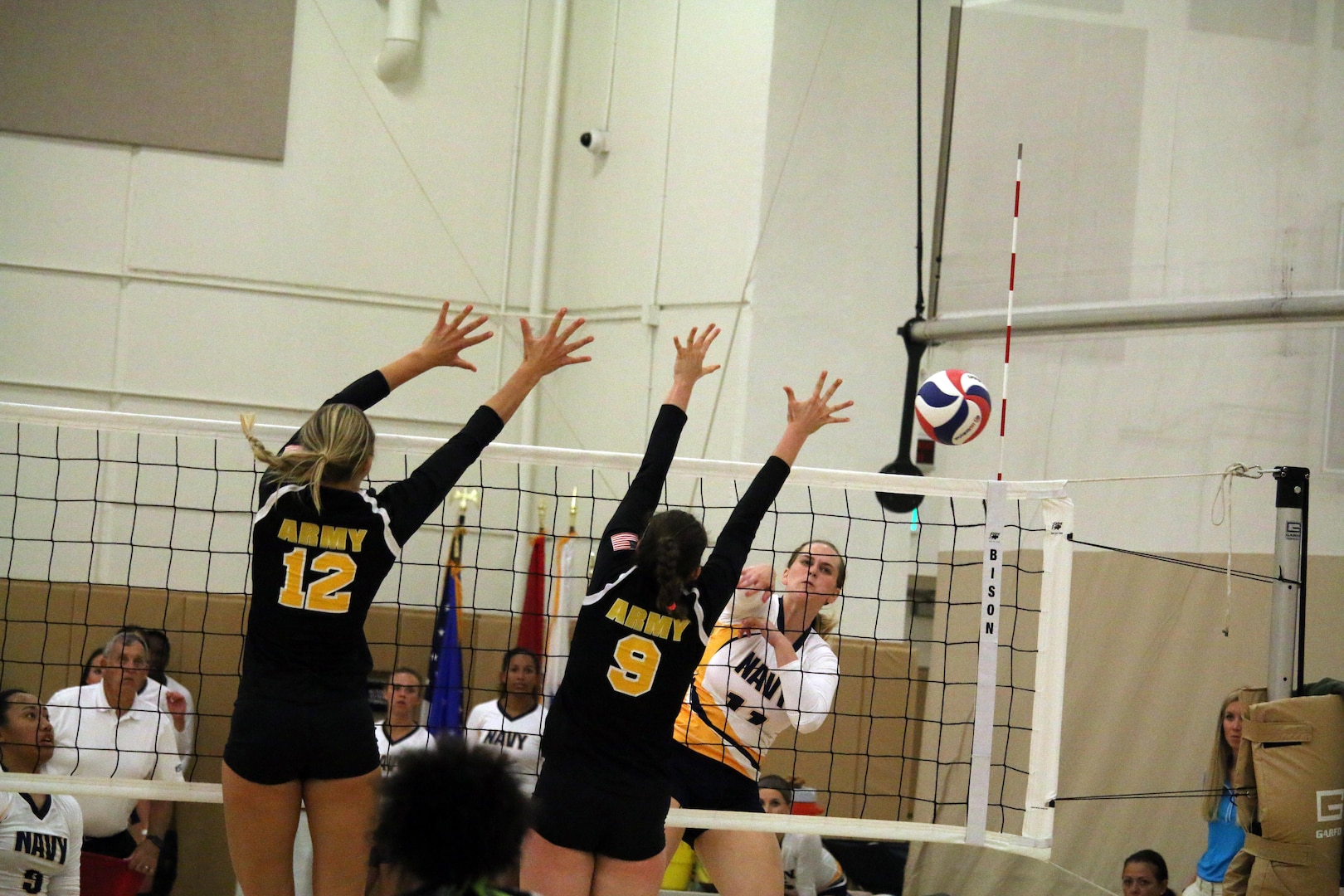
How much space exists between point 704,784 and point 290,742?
167 centimetres

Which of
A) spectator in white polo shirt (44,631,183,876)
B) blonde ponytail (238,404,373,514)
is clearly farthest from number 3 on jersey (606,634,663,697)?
spectator in white polo shirt (44,631,183,876)

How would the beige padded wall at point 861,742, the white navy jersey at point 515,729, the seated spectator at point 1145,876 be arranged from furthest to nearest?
the beige padded wall at point 861,742
the white navy jersey at point 515,729
the seated spectator at point 1145,876

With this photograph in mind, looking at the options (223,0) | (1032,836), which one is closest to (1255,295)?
(1032,836)

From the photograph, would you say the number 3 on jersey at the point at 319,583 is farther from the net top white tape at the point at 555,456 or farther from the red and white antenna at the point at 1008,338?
the red and white antenna at the point at 1008,338

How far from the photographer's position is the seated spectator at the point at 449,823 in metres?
2.32

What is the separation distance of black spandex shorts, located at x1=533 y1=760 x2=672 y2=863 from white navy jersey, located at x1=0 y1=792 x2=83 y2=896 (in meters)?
3.32

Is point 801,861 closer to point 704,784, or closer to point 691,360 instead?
point 704,784

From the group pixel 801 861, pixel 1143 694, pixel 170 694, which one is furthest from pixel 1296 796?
pixel 170 694

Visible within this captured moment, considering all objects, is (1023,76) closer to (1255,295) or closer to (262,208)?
(1255,295)

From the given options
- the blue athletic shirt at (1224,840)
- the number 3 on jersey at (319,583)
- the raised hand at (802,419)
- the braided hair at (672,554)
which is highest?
the raised hand at (802,419)

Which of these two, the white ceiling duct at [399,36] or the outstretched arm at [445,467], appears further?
the white ceiling duct at [399,36]

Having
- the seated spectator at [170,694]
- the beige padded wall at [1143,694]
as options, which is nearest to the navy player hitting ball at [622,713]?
the beige padded wall at [1143,694]

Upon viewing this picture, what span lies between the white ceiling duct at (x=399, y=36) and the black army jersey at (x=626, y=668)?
7778 mm

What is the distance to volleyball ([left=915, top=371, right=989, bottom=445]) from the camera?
252 inches
